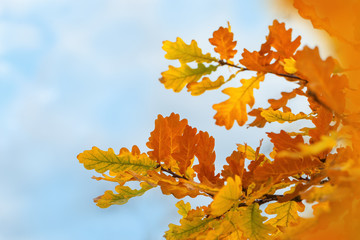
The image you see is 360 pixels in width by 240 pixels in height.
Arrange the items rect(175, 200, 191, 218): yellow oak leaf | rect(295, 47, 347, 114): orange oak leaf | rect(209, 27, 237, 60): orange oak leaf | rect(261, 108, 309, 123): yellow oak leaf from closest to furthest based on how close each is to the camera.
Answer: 1. rect(295, 47, 347, 114): orange oak leaf
2. rect(209, 27, 237, 60): orange oak leaf
3. rect(261, 108, 309, 123): yellow oak leaf
4. rect(175, 200, 191, 218): yellow oak leaf

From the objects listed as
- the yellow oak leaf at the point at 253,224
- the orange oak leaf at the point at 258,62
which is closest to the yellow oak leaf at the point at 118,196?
the yellow oak leaf at the point at 253,224

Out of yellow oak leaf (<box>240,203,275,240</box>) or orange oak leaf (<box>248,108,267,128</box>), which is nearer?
yellow oak leaf (<box>240,203,275,240</box>)

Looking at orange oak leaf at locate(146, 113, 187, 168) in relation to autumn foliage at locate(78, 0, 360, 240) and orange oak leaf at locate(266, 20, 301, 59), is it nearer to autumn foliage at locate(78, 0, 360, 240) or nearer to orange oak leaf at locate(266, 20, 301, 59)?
autumn foliage at locate(78, 0, 360, 240)

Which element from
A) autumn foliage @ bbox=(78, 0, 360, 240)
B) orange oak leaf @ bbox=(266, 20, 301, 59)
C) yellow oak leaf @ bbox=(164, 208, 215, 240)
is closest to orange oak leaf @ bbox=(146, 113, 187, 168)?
autumn foliage @ bbox=(78, 0, 360, 240)

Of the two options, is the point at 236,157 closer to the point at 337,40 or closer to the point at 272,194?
the point at 272,194

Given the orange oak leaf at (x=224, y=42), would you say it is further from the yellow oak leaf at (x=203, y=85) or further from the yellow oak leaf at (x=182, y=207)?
the yellow oak leaf at (x=182, y=207)

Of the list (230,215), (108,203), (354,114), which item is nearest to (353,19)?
(354,114)

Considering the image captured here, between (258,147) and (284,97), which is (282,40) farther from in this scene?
(258,147)


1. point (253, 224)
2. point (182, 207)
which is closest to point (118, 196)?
point (182, 207)
